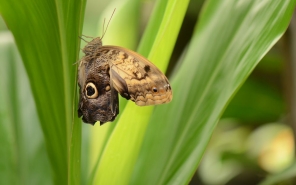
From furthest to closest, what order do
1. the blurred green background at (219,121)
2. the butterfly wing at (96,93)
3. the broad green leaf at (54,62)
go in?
1. the blurred green background at (219,121)
2. the butterfly wing at (96,93)
3. the broad green leaf at (54,62)

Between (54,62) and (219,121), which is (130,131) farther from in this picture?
(219,121)

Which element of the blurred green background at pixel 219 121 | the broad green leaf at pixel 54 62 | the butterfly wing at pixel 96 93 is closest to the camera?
the broad green leaf at pixel 54 62

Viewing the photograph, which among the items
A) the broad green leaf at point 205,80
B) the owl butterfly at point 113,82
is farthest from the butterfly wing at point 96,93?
the broad green leaf at point 205,80

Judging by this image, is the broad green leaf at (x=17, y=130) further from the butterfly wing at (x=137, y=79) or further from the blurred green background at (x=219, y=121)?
the butterfly wing at (x=137, y=79)

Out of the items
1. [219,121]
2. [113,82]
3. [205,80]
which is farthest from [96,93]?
[219,121]

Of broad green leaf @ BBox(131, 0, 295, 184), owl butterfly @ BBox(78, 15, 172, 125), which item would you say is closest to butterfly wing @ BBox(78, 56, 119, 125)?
owl butterfly @ BBox(78, 15, 172, 125)

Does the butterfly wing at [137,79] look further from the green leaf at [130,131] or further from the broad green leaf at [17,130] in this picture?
the broad green leaf at [17,130]

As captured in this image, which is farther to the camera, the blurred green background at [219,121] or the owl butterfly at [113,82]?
the blurred green background at [219,121]

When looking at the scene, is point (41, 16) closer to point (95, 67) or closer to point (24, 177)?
point (95, 67)

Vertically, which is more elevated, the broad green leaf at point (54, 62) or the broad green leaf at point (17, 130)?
the broad green leaf at point (54, 62)
